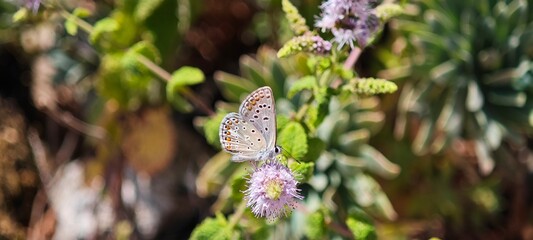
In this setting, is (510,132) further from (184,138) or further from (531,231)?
(184,138)

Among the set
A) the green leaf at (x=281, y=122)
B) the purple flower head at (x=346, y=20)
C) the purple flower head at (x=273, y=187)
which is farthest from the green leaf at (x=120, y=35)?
the purple flower head at (x=273, y=187)

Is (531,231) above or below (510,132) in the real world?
below

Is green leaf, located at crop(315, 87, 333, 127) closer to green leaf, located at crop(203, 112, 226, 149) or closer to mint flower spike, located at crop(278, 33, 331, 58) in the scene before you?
mint flower spike, located at crop(278, 33, 331, 58)

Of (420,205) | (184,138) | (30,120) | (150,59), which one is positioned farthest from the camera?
(30,120)

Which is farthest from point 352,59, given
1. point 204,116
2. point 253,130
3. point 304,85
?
point 204,116

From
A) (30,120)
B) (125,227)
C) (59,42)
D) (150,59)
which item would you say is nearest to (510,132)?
(150,59)

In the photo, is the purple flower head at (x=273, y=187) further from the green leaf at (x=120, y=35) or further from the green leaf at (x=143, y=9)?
the green leaf at (x=143, y=9)

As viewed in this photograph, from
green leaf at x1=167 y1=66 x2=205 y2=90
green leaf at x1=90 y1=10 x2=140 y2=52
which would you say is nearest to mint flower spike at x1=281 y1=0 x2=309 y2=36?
green leaf at x1=167 y1=66 x2=205 y2=90

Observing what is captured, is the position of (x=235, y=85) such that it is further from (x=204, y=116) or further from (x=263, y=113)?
(x=263, y=113)
